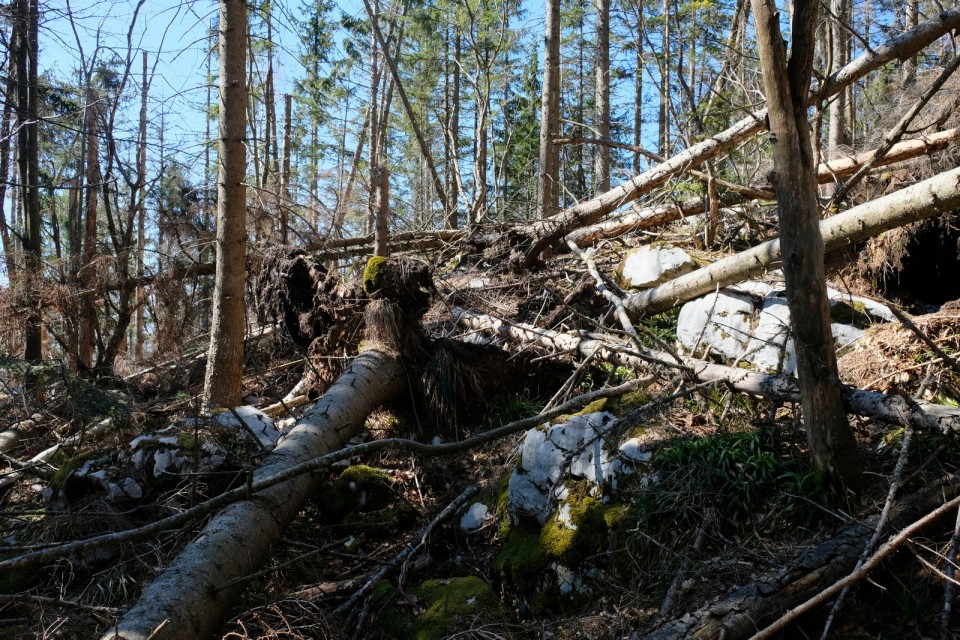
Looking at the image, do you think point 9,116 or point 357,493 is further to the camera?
point 9,116

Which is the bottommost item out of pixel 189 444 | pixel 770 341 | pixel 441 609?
pixel 441 609

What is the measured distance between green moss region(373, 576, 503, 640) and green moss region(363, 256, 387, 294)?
3.02 m

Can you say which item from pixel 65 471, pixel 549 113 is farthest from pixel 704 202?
pixel 65 471

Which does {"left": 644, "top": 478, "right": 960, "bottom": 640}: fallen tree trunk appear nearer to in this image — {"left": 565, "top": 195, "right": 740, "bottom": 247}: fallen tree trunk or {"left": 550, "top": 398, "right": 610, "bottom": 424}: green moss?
{"left": 550, "top": 398, "right": 610, "bottom": 424}: green moss

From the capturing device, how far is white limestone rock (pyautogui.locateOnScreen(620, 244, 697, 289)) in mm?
6477

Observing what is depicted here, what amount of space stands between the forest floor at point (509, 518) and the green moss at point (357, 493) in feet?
0.04

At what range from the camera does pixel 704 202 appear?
7.03 m

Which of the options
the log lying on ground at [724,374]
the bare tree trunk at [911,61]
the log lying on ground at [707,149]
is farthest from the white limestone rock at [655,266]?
the bare tree trunk at [911,61]

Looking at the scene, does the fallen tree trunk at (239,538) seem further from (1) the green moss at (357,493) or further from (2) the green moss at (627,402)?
(2) the green moss at (627,402)

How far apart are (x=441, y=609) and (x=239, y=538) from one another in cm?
129

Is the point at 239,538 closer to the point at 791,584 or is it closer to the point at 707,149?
the point at 791,584

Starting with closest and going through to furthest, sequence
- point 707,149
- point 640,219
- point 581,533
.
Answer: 1. point 581,533
2. point 707,149
3. point 640,219

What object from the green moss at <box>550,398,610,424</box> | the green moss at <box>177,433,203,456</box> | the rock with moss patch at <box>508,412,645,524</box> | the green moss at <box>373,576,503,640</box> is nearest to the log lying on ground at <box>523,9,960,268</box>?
the green moss at <box>550,398,610,424</box>

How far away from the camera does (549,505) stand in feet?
13.4
